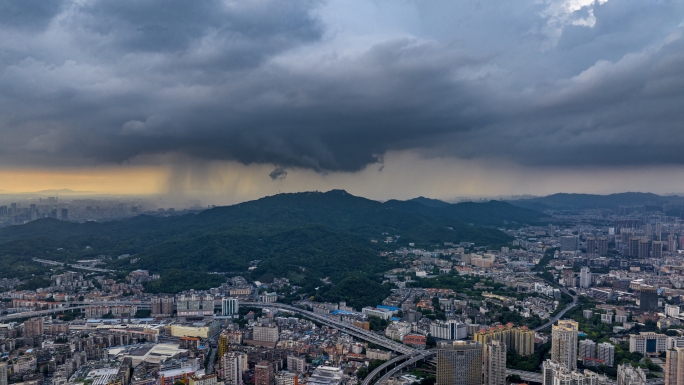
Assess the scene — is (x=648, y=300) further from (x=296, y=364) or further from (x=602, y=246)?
(x=602, y=246)

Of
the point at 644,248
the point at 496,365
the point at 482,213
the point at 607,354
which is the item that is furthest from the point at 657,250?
the point at 482,213

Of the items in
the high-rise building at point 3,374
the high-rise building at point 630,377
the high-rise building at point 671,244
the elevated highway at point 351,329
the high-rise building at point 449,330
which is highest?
the high-rise building at point 671,244

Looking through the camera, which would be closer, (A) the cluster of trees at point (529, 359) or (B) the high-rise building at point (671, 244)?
(A) the cluster of trees at point (529, 359)

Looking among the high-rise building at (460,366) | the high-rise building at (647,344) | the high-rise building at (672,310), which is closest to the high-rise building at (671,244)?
the high-rise building at (672,310)

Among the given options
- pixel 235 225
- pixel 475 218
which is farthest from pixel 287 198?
pixel 475 218

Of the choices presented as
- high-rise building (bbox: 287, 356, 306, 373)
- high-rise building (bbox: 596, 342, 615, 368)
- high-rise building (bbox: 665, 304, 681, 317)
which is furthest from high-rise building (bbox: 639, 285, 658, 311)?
high-rise building (bbox: 287, 356, 306, 373)

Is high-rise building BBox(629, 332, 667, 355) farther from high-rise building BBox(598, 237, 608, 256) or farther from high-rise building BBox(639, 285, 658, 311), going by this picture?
high-rise building BBox(598, 237, 608, 256)

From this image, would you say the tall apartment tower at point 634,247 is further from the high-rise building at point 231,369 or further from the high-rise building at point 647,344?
A: the high-rise building at point 231,369
